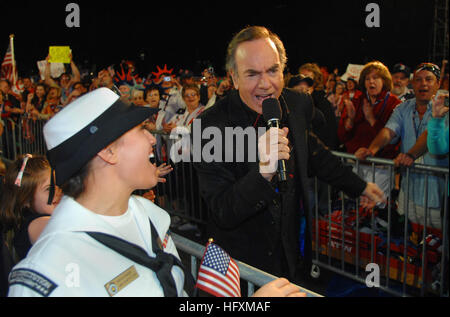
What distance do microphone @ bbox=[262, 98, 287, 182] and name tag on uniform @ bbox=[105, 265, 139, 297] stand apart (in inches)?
32.5

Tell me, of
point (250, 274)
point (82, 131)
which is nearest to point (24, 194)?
point (82, 131)

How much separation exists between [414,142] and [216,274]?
272 centimetres

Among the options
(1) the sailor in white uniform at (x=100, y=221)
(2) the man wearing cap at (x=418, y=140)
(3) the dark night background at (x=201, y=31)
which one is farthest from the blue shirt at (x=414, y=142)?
(3) the dark night background at (x=201, y=31)

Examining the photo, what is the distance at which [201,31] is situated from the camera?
1410 centimetres

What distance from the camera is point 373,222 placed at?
3947mm

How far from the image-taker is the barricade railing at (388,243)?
3.59 m

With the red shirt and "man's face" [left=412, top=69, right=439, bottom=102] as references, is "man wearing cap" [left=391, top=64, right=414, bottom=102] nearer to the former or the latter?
the red shirt

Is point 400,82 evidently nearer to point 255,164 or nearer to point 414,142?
point 414,142

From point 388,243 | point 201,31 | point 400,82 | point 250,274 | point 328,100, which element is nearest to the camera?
point 250,274

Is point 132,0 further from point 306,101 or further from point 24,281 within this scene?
point 24,281

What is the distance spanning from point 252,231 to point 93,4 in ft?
31.1

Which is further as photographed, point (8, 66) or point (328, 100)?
point (8, 66)

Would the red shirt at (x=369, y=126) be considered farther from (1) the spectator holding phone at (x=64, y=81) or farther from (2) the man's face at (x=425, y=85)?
(1) the spectator holding phone at (x=64, y=81)

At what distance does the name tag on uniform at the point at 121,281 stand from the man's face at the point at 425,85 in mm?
2911
